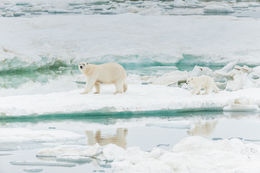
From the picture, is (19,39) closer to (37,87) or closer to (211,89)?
(37,87)

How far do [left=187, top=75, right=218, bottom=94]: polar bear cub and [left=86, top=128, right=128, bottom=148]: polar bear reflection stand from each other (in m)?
0.82

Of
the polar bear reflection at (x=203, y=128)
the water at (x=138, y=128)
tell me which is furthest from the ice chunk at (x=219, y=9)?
the polar bear reflection at (x=203, y=128)

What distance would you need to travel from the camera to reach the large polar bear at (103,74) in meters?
4.87

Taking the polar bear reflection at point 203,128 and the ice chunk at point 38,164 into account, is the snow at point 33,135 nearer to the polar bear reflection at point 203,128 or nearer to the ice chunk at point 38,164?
the ice chunk at point 38,164

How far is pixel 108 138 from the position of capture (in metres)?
4.41

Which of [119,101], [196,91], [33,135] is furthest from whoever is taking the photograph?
[196,91]

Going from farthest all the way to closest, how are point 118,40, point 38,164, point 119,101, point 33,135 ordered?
point 118,40 < point 119,101 < point 33,135 < point 38,164

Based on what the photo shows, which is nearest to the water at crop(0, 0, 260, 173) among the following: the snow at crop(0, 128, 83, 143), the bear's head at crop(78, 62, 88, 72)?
the snow at crop(0, 128, 83, 143)

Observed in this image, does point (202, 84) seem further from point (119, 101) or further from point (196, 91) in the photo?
point (119, 101)

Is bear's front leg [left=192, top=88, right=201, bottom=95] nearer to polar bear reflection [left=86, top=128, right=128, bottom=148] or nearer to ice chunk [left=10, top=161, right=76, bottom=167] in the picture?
polar bear reflection [left=86, top=128, right=128, bottom=148]

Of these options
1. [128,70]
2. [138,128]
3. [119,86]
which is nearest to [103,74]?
[119,86]

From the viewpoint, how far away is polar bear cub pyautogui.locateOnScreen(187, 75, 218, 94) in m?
5.02

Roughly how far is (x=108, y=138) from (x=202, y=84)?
106 cm

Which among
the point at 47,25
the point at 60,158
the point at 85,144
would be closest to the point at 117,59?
the point at 47,25
